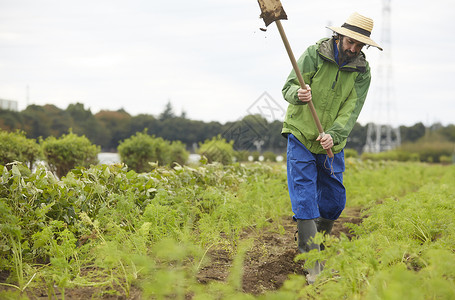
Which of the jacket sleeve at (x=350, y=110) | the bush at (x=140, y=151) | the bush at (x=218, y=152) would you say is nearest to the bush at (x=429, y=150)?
the bush at (x=218, y=152)

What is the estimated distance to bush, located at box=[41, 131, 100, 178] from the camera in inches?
327

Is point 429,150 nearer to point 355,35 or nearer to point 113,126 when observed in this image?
point 113,126

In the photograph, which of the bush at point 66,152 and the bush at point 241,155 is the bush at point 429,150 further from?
the bush at point 66,152

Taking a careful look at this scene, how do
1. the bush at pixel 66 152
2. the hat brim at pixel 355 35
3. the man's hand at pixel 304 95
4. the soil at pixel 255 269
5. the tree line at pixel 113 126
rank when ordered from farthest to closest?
the tree line at pixel 113 126
the bush at pixel 66 152
the hat brim at pixel 355 35
the man's hand at pixel 304 95
the soil at pixel 255 269

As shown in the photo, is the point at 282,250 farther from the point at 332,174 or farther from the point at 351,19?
the point at 351,19

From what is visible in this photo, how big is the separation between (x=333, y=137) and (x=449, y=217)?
4.43 feet

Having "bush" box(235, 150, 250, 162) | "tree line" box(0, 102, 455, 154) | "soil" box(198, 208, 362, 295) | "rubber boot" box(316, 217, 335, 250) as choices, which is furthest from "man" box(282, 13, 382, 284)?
"bush" box(235, 150, 250, 162)

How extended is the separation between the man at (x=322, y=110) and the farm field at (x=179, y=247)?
1.55ft

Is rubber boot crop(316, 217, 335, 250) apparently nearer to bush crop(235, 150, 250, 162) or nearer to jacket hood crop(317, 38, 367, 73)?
jacket hood crop(317, 38, 367, 73)

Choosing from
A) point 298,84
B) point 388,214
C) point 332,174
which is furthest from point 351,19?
point 388,214

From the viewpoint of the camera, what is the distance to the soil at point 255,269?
8.37 ft

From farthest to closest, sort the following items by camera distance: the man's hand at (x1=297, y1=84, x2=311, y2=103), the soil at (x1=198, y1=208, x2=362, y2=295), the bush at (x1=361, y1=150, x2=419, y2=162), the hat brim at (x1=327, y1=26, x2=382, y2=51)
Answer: the bush at (x1=361, y1=150, x2=419, y2=162) < the hat brim at (x1=327, y1=26, x2=382, y2=51) < the man's hand at (x1=297, y1=84, x2=311, y2=103) < the soil at (x1=198, y1=208, x2=362, y2=295)

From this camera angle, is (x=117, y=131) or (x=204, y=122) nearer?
(x=117, y=131)

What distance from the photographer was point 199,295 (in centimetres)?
204
